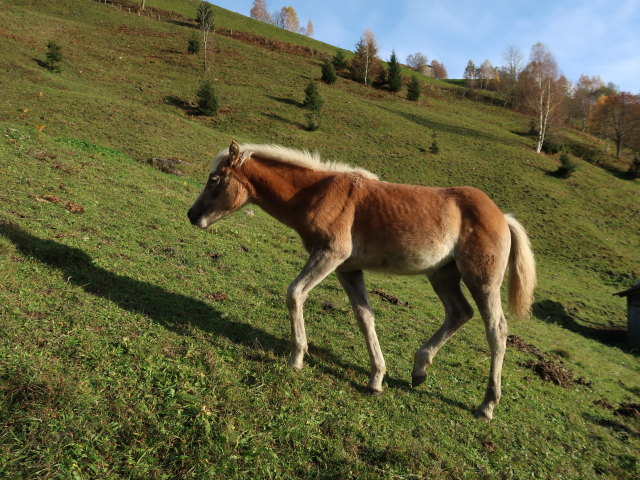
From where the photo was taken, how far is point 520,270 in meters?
5.56

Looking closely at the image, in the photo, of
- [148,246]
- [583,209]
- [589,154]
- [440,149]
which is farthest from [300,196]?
[589,154]

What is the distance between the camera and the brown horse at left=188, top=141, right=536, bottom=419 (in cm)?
492

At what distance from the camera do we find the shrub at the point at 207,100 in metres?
34.9

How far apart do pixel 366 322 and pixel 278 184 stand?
2277 millimetres

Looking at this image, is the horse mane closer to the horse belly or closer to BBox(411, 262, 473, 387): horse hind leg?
the horse belly

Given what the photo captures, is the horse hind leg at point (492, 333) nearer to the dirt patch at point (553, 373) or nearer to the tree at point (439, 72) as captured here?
the dirt patch at point (553, 373)

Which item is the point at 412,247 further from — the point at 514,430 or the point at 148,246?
the point at 148,246

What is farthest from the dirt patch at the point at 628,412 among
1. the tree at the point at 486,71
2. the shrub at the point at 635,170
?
the tree at the point at 486,71

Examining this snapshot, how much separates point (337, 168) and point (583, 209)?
34503 mm

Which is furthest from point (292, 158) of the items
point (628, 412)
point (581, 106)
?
point (581, 106)

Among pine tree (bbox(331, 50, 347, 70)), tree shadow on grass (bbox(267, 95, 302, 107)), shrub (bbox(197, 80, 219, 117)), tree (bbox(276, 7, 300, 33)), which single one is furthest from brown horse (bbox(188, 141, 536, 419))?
tree (bbox(276, 7, 300, 33))

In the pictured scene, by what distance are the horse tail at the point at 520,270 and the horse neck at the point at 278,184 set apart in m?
2.90

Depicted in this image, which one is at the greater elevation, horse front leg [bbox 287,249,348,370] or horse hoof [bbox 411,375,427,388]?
horse front leg [bbox 287,249,348,370]

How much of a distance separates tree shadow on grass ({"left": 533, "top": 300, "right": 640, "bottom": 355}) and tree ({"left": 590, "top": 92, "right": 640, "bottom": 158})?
54518mm
